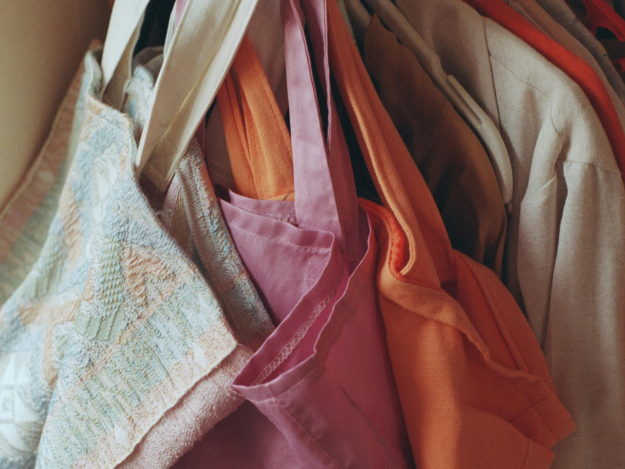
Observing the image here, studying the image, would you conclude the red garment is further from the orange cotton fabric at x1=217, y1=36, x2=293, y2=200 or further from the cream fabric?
the orange cotton fabric at x1=217, y1=36, x2=293, y2=200

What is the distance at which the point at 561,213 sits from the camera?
47 cm

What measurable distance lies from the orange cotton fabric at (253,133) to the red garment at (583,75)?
0.28 m

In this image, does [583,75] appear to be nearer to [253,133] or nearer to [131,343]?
[253,133]

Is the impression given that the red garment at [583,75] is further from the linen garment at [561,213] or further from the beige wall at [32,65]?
the beige wall at [32,65]

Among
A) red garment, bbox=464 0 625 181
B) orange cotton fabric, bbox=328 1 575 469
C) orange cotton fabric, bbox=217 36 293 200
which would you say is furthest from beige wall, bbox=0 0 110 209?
red garment, bbox=464 0 625 181

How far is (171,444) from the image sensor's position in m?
0.41

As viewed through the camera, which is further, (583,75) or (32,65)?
(32,65)

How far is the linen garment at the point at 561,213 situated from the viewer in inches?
17.1

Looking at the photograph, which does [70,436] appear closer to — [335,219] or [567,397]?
[335,219]

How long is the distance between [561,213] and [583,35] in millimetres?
251

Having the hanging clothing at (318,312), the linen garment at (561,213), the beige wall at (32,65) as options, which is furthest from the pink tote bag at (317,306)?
the beige wall at (32,65)

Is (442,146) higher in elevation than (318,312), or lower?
higher

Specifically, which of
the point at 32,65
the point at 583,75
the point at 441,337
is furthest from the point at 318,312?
the point at 32,65

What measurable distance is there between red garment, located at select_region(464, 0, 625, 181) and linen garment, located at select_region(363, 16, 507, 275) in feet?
0.37
